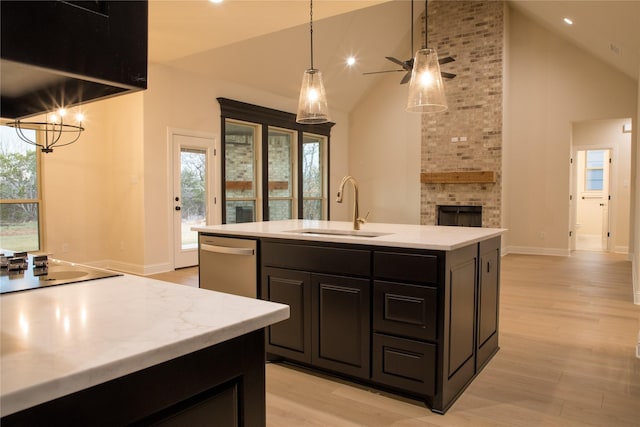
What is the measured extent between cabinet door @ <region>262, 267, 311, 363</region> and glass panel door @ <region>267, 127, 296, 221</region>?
5027 millimetres

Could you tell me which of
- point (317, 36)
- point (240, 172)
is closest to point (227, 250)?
point (240, 172)

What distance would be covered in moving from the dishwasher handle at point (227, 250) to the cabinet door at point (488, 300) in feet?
4.86

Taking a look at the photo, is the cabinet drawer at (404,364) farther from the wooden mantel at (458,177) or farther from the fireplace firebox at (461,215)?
the fireplace firebox at (461,215)

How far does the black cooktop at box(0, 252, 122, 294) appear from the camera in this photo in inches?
47.1

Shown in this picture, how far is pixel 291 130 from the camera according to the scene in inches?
325

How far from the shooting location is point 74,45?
2.31 ft

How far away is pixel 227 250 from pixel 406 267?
127cm

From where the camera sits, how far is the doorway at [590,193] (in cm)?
974

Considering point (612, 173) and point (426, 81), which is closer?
point (426, 81)

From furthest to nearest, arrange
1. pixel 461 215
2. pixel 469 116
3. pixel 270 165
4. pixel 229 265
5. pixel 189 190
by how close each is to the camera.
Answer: pixel 461 215, pixel 270 165, pixel 469 116, pixel 189 190, pixel 229 265

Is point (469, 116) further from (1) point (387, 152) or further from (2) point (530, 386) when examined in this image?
(2) point (530, 386)

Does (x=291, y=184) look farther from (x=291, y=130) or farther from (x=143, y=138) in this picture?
(x=143, y=138)

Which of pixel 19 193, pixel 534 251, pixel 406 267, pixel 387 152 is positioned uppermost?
pixel 387 152

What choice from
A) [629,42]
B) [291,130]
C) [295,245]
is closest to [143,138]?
[291,130]
